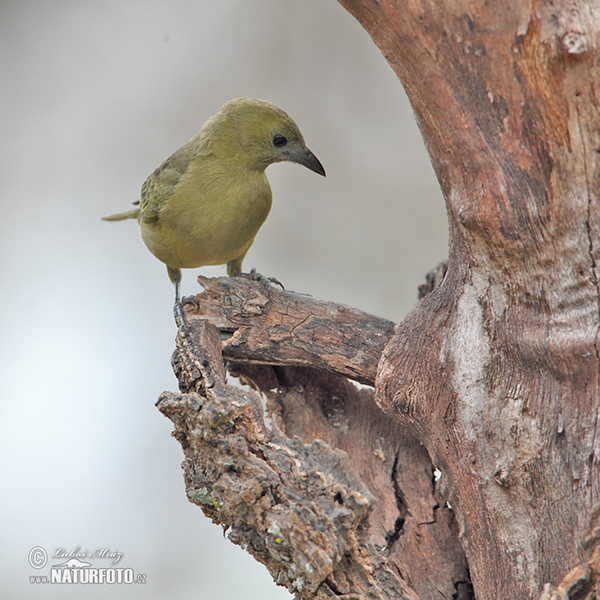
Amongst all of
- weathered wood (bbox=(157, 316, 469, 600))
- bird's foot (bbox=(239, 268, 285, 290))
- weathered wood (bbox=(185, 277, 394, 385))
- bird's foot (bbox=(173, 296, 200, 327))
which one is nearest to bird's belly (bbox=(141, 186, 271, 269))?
bird's foot (bbox=(239, 268, 285, 290))

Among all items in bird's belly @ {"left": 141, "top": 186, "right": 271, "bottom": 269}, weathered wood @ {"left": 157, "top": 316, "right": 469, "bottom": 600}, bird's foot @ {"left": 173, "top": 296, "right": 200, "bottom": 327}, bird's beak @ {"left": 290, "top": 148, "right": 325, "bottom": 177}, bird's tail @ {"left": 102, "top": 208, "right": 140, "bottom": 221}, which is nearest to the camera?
weathered wood @ {"left": 157, "top": 316, "right": 469, "bottom": 600}

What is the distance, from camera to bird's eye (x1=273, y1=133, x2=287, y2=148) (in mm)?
2971

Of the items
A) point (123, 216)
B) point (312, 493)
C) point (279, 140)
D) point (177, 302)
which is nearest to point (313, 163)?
point (279, 140)

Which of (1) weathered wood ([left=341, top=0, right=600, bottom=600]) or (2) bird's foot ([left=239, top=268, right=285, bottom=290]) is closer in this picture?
(1) weathered wood ([left=341, top=0, right=600, bottom=600])

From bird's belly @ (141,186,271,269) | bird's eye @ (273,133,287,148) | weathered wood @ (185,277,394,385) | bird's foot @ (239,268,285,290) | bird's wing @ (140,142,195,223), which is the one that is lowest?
weathered wood @ (185,277,394,385)

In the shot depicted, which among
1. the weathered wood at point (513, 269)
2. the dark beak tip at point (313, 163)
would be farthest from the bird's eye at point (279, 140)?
the weathered wood at point (513, 269)

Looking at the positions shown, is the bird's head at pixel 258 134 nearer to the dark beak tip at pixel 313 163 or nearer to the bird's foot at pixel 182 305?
the dark beak tip at pixel 313 163

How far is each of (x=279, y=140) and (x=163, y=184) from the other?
0.49 metres

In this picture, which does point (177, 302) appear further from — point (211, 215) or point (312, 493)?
point (312, 493)

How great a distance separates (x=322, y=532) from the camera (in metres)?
1.79

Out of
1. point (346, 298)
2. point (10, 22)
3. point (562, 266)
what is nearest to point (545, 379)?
point (562, 266)

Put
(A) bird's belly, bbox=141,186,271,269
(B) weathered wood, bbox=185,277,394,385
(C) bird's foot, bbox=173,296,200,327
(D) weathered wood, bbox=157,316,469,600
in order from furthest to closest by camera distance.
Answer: (A) bird's belly, bbox=141,186,271,269
(C) bird's foot, bbox=173,296,200,327
(B) weathered wood, bbox=185,277,394,385
(D) weathered wood, bbox=157,316,469,600

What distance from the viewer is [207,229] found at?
2.89 m

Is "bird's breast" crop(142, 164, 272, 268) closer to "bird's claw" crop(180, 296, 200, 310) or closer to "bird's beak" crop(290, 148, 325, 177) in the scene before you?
"bird's beak" crop(290, 148, 325, 177)
